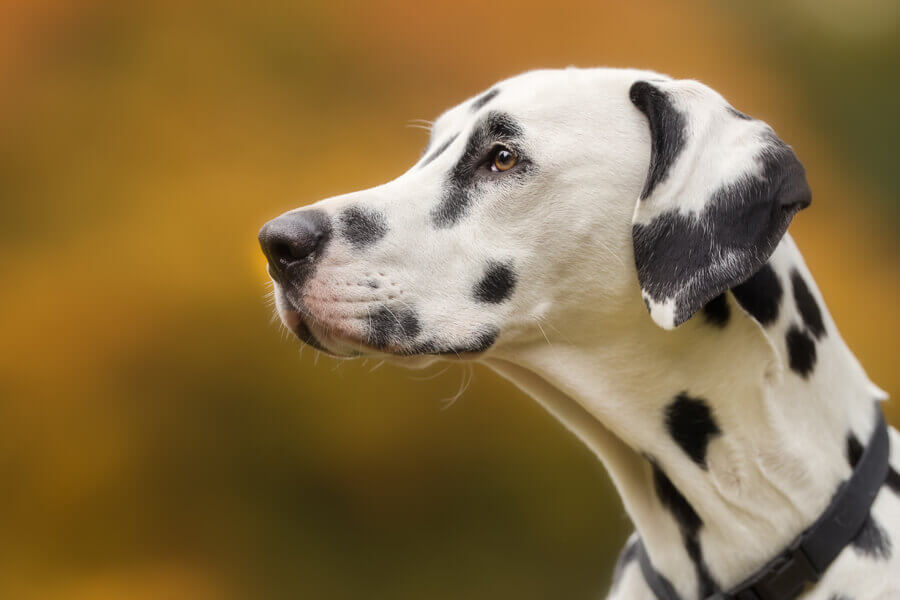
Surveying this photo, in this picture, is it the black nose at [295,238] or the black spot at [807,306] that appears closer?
the black nose at [295,238]

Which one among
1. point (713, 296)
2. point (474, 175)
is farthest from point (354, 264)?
point (713, 296)

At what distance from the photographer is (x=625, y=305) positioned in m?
2.06

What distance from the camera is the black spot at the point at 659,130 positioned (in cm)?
195

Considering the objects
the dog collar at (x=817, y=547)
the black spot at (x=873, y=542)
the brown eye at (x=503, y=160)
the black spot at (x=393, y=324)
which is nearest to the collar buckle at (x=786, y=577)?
the dog collar at (x=817, y=547)

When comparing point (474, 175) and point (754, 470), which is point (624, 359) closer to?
point (754, 470)

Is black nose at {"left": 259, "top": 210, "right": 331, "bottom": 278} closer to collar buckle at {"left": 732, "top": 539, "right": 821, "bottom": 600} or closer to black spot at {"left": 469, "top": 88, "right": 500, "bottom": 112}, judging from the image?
black spot at {"left": 469, "top": 88, "right": 500, "bottom": 112}

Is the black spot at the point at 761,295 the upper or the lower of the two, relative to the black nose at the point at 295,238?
lower

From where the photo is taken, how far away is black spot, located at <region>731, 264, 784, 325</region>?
2014 mm

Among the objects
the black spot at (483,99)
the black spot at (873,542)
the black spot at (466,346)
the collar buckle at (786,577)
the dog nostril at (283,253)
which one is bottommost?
the collar buckle at (786,577)

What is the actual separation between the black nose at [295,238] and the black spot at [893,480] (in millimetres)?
1409

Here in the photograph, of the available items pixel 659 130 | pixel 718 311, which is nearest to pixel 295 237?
pixel 659 130

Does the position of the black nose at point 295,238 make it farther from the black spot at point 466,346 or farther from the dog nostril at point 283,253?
the black spot at point 466,346

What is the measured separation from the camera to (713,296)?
6.05 ft

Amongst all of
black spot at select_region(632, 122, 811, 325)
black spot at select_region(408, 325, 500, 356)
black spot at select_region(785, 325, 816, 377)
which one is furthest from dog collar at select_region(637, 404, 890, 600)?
black spot at select_region(408, 325, 500, 356)
